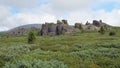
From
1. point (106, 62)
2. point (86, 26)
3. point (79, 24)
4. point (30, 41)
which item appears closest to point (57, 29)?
point (79, 24)

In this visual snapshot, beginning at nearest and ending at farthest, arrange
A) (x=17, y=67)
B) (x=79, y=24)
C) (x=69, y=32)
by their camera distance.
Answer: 1. (x=17, y=67)
2. (x=69, y=32)
3. (x=79, y=24)

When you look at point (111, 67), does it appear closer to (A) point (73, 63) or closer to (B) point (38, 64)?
(A) point (73, 63)

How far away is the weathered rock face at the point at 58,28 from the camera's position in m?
157

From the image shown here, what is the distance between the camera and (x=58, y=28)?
520 ft

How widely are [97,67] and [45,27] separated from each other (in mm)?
146931

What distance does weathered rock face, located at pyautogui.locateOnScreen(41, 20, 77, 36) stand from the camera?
15712 cm

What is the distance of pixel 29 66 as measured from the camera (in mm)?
17453

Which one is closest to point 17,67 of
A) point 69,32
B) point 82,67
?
point 82,67

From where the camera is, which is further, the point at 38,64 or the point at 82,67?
the point at 82,67

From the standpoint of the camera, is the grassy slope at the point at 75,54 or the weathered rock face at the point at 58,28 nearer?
the grassy slope at the point at 75,54

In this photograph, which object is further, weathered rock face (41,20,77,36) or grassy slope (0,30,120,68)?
weathered rock face (41,20,77,36)

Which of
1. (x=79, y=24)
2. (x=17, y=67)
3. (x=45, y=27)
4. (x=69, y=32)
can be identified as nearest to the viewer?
(x=17, y=67)

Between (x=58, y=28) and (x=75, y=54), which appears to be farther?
(x=58, y=28)

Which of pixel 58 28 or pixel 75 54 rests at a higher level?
pixel 75 54
